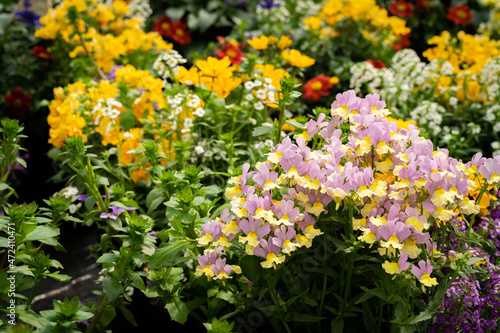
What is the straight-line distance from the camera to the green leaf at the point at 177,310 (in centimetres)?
133

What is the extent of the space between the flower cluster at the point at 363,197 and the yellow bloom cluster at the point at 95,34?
67.5 inches

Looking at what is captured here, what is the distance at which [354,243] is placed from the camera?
1.15 meters

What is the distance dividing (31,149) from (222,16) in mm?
2039

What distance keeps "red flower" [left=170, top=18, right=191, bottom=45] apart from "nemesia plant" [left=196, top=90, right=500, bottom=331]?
2777mm

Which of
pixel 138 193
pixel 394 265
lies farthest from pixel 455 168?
pixel 138 193

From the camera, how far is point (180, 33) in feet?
12.7

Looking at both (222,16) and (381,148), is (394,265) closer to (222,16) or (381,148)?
(381,148)

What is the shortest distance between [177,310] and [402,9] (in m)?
3.78

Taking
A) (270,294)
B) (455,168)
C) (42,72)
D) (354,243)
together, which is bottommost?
(42,72)

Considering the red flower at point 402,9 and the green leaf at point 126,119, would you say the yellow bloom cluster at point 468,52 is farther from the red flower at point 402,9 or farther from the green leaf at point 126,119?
the green leaf at point 126,119

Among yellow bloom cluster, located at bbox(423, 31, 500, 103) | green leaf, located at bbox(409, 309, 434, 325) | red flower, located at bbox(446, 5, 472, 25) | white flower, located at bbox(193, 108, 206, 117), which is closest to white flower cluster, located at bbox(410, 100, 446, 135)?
yellow bloom cluster, located at bbox(423, 31, 500, 103)

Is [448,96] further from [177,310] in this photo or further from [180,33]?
Answer: [180,33]

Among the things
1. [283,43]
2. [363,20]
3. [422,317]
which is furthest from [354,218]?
[363,20]

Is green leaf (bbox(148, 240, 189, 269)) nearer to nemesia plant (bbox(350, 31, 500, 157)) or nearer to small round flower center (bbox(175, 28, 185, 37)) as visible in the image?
nemesia plant (bbox(350, 31, 500, 157))
